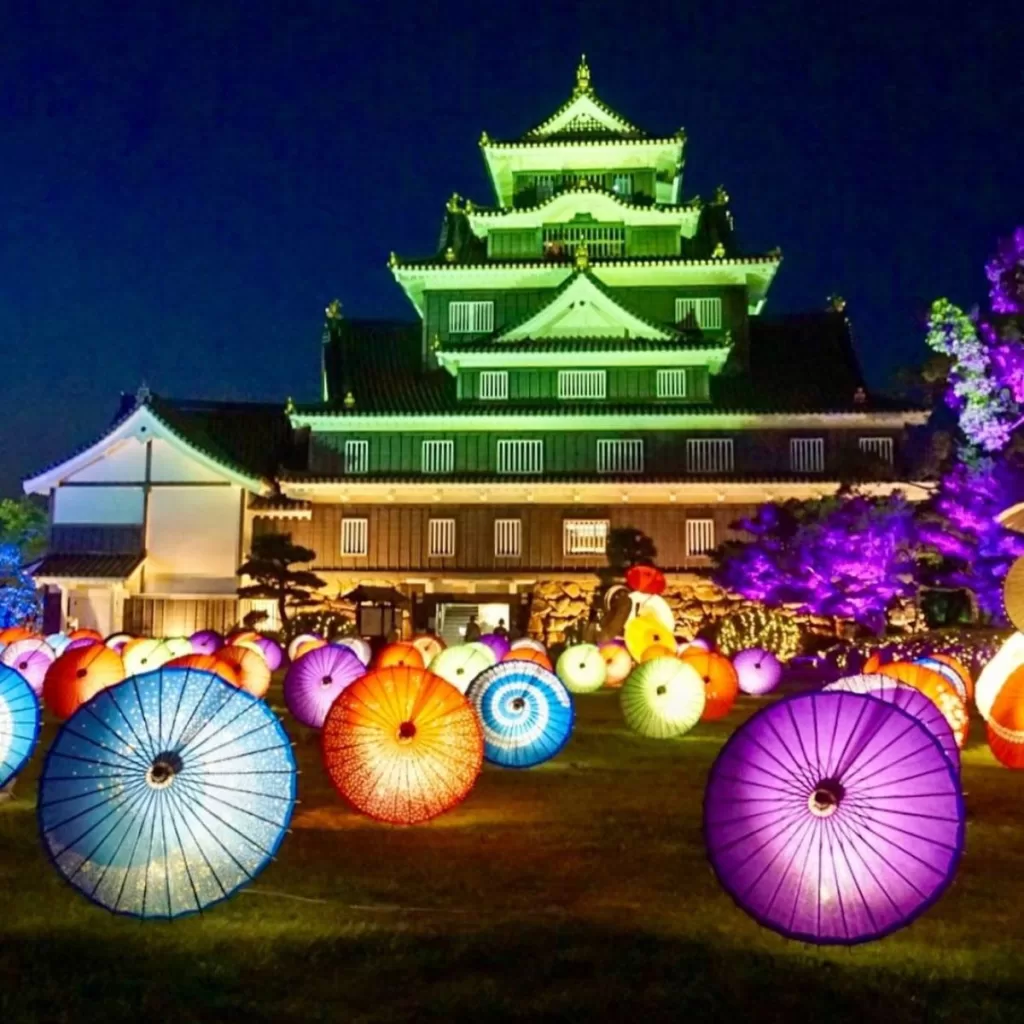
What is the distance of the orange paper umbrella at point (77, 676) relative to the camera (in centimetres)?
1554

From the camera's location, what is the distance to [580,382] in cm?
3906

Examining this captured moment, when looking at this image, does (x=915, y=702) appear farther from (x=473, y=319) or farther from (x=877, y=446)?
(x=473, y=319)

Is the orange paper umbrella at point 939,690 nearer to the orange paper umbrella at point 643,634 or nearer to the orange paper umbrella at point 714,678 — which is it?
the orange paper umbrella at point 714,678

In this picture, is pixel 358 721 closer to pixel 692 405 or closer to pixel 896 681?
pixel 896 681

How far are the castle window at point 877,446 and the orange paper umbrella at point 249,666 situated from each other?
2585cm

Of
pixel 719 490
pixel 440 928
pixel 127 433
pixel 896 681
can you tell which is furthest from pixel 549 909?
A: pixel 127 433

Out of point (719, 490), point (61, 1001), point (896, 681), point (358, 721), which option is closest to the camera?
point (61, 1001)

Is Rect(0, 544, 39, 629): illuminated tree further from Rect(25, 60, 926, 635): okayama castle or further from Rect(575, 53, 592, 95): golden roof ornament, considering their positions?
Rect(575, 53, 592, 95): golden roof ornament

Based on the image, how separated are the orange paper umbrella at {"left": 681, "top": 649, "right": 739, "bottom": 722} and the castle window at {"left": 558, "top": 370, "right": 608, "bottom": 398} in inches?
813

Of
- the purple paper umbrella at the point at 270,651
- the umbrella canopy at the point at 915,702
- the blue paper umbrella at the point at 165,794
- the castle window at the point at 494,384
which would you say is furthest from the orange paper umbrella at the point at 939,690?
the castle window at the point at 494,384

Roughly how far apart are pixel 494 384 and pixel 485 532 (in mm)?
A: 5315

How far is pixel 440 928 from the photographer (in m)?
6.69

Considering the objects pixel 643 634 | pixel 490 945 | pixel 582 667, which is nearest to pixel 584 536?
pixel 643 634

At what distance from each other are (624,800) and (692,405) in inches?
1087
